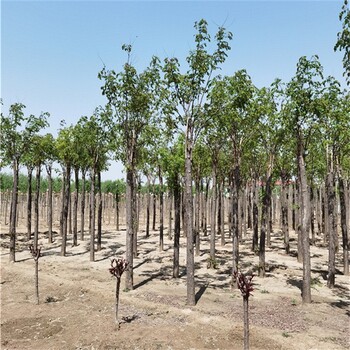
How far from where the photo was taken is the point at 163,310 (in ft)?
44.7

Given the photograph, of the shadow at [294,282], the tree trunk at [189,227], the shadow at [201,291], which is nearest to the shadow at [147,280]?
the shadow at [201,291]

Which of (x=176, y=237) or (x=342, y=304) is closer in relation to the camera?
(x=342, y=304)

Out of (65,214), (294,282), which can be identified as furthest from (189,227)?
(65,214)

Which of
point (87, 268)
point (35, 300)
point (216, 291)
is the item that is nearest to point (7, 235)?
point (87, 268)

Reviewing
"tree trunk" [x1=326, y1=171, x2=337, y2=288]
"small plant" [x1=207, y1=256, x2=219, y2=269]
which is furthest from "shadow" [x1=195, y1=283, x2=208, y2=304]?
"tree trunk" [x1=326, y1=171, x2=337, y2=288]

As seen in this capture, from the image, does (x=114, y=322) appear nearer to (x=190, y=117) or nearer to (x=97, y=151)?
(x=190, y=117)

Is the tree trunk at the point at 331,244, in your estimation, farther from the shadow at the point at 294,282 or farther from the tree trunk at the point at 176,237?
the tree trunk at the point at 176,237

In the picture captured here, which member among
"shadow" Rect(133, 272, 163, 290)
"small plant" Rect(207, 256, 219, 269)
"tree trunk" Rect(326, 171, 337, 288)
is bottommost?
"shadow" Rect(133, 272, 163, 290)

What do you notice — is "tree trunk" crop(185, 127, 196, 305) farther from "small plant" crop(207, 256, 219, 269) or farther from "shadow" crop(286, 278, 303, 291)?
"small plant" crop(207, 256, 219, 269)

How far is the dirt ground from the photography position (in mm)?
10672

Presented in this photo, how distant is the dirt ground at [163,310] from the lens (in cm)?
1067

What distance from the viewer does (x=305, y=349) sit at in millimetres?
10039

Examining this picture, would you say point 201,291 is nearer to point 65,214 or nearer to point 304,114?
point 304,114

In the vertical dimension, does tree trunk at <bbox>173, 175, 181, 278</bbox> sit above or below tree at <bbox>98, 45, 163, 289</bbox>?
below
